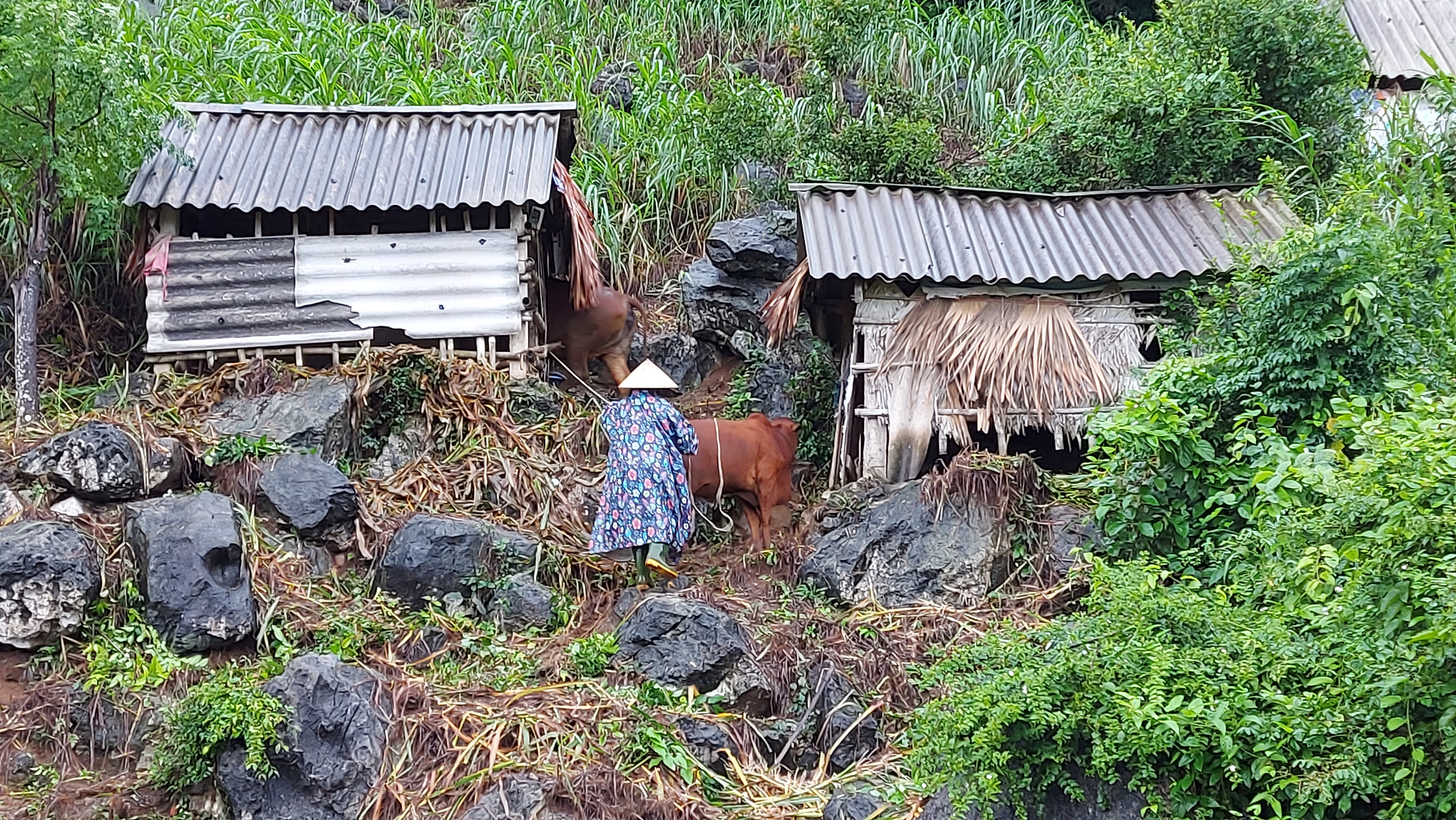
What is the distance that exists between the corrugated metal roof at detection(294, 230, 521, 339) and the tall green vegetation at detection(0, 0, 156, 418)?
4.85 ft

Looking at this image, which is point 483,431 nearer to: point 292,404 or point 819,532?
point 292,404

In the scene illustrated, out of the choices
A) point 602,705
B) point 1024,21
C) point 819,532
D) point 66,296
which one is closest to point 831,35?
point 1024,21

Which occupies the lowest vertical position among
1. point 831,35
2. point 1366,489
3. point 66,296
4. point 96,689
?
point 96,689

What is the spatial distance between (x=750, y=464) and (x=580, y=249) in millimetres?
3051

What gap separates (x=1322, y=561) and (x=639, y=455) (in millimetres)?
4079

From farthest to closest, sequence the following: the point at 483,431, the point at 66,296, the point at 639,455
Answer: the point at 66,296 < the point at 483,431 < the point at 639,455

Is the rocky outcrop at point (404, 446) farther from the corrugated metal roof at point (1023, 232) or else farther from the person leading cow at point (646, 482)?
the corrugated metal roof at point (1023, 232)

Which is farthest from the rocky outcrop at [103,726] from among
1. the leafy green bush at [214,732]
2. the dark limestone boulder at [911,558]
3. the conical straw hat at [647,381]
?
the dark limestone boulder at [911,558]

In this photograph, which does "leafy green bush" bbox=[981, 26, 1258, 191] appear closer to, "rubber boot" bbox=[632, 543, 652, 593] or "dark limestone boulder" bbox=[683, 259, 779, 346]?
"dark limestone boulder" bbox=[683, 259, 779, 346]

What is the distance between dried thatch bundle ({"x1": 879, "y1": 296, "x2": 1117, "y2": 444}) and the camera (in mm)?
8133

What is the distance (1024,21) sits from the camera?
52.0 ft

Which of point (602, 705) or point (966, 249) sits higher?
point (966, 249)

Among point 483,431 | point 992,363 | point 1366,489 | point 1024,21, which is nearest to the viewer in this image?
point 1366,489

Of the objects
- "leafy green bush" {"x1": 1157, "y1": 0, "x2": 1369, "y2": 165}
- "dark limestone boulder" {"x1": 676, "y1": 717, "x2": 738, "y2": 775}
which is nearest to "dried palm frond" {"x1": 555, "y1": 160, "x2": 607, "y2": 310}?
"dark limestone boulder" {"x1": 676, "y1": 717, "x2": 738, "y2": 775}
